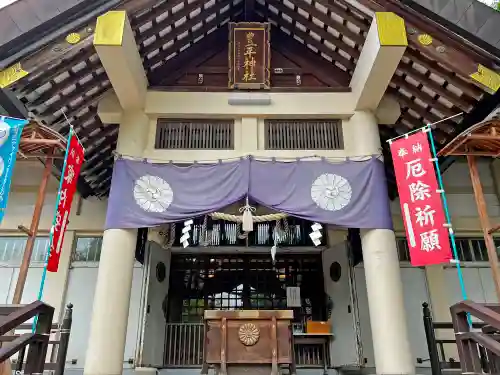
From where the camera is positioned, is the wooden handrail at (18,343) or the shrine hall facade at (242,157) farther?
the shrine hall facade at (242,157)

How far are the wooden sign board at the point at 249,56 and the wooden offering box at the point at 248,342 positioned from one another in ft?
12.7

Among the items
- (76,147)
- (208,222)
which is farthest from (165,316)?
(76,147)

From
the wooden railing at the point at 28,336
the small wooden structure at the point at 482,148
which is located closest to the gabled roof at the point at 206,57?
the small wooden structure at the point at 482,148

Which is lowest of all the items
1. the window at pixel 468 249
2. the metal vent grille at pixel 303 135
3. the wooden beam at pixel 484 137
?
the window at pixel 468 249

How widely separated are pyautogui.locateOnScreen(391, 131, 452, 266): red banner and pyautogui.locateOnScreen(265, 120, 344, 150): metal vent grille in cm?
126

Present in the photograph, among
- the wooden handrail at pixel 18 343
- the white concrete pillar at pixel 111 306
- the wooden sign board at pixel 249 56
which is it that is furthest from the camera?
the wooden sign board at pixel 249 56

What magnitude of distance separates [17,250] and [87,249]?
1.40m

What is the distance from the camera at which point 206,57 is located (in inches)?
307

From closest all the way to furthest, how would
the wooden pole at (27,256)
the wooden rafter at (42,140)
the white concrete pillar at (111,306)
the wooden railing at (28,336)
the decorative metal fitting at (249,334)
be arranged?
1. the wooden railing at (28,336)
2. the wooden pole at (27,256)
3. the wooden rafter at (42,140)
4. the white concrete pillar at (111,306)
5. the decorative metal fitting at (249,334)

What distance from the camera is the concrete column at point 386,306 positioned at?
573cm

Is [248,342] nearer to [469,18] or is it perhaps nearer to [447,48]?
[447,48]

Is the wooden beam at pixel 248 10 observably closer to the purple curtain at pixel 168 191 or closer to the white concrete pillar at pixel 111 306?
the purple curtain at pixel 168 191

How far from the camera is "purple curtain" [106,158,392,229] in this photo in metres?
6.31

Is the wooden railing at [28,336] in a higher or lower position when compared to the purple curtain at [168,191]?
lower
